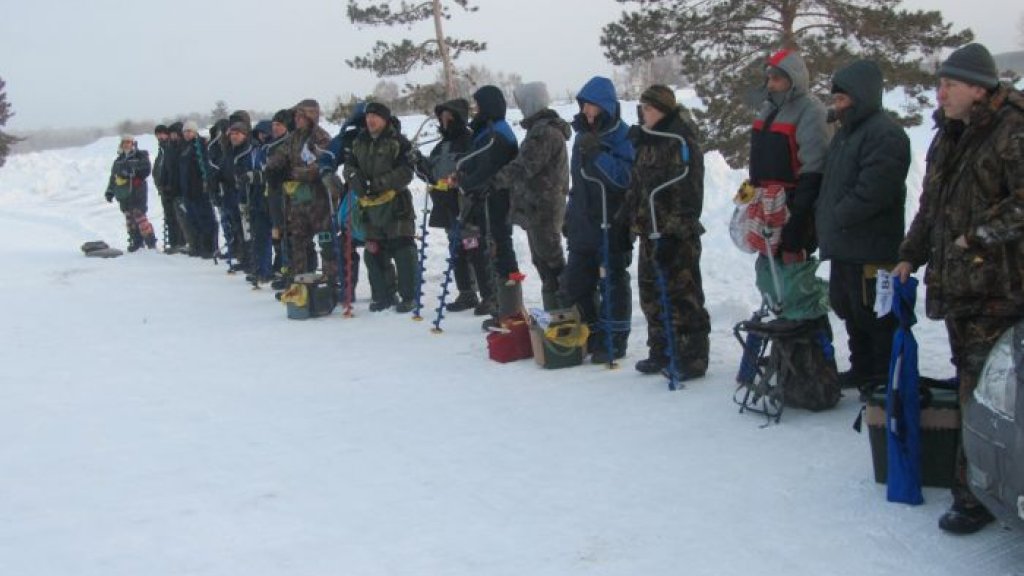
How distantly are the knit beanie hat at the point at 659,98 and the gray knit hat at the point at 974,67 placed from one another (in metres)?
2.43

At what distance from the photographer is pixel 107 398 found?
288 inches

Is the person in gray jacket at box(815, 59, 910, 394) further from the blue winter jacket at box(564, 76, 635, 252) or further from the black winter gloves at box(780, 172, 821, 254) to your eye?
the blue winter jacket at box(564, 76, 635, 252)

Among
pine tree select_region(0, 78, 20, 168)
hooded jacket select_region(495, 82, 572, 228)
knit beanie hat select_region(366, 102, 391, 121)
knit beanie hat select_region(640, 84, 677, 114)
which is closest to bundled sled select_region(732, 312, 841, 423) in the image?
knit beanie hat select_region(640, 84, 677, 114)

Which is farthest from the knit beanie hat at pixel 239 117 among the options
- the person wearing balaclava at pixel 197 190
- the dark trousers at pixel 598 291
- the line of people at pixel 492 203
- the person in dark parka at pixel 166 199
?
the dark trousers at pixel 598 291

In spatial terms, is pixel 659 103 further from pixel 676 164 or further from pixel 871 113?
pixel 871 113

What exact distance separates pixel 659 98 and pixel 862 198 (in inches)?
65.9

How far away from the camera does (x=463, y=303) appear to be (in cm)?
981

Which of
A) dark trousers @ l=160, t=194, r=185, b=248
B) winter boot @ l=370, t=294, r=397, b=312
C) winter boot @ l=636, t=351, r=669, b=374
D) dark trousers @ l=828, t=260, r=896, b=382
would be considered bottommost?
winter boot @ l=636, t=351, r=669, b=374

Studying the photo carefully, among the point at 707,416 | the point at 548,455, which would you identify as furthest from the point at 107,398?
the point at 707,416

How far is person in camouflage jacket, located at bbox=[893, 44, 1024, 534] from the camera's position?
3.97 m

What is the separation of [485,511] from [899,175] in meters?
2.80

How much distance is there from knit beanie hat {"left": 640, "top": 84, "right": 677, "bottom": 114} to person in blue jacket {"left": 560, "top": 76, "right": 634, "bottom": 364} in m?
0.50

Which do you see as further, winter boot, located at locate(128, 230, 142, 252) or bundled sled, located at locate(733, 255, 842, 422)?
winter boot, located at locate(128, 230, 142, 252)

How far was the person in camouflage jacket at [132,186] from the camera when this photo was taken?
17.4m
